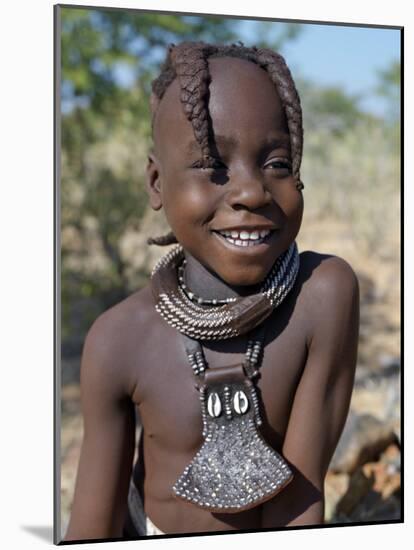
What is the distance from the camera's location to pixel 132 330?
199 cm

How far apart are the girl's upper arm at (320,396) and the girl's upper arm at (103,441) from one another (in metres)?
0.30

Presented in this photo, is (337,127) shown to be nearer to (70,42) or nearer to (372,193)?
(372,193)

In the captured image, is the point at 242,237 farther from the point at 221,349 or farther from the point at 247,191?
the point at 221,349

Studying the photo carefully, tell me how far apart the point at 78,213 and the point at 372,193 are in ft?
3.81

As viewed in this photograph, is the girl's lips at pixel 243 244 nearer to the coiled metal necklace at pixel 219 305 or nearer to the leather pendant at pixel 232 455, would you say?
the coiled metal necklace at pixel 219 305

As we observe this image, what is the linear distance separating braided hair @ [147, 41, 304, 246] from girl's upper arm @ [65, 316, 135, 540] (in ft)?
1.35

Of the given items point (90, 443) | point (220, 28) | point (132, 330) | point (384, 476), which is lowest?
point (384, 476)

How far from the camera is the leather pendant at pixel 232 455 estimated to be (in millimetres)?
1940

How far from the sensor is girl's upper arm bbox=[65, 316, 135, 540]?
198 centimetres

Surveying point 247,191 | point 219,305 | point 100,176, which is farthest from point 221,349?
point 100,176

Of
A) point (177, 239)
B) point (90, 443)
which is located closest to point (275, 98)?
point (177, 239)

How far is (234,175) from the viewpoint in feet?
6.20

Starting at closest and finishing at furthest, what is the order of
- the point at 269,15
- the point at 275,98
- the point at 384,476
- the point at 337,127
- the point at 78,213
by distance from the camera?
the point at 275,98 → the point at 269,15 → the point at 384,476 → the point at 78,213 → the point at 337,127

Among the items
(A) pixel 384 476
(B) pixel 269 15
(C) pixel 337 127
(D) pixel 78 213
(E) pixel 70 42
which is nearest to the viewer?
(B) pixel 269 15
